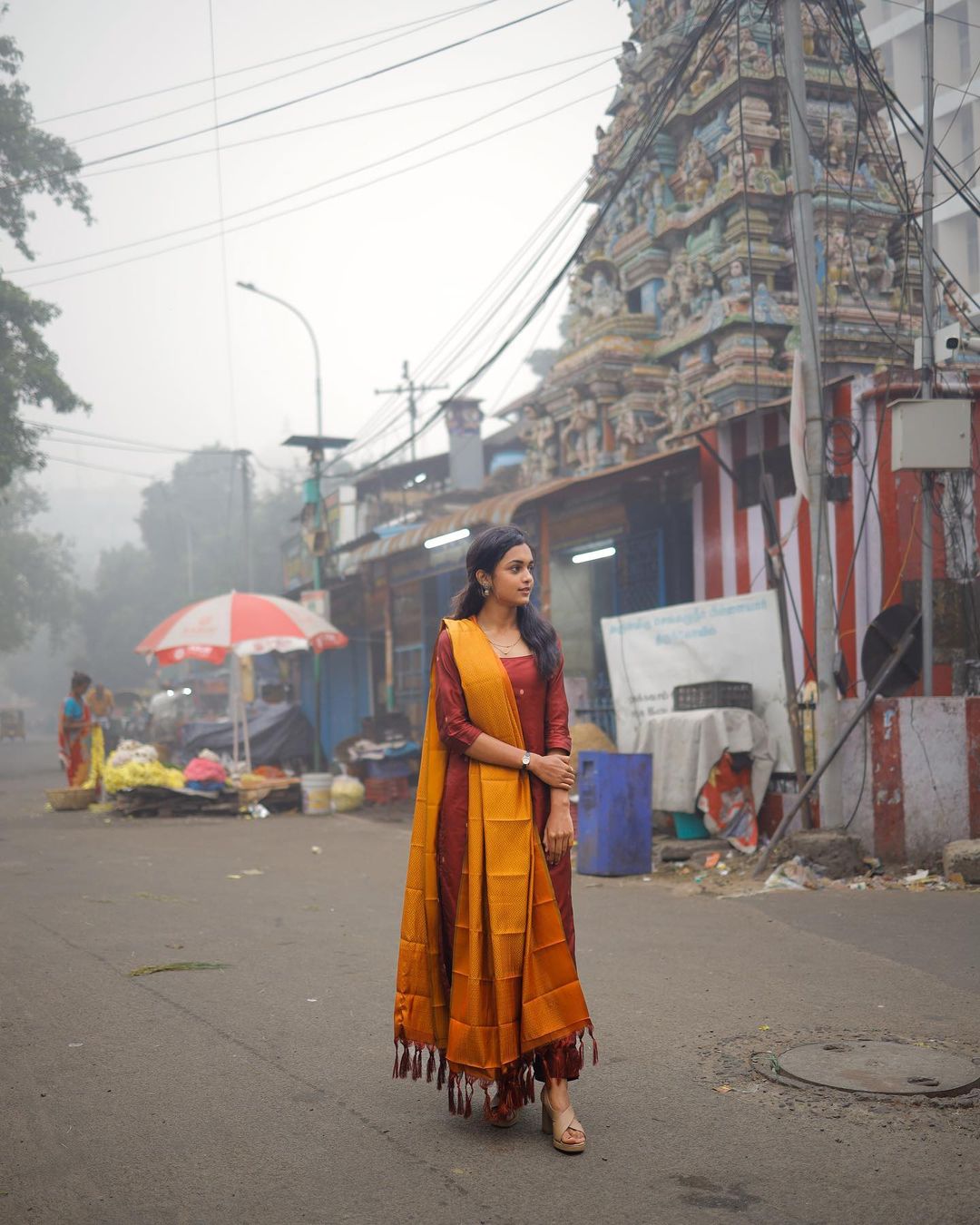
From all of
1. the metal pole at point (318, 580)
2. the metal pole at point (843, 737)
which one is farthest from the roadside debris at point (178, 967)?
the metal pole at point (318, 580)

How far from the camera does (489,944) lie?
3744mm

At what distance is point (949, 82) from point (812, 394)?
38.2 meters

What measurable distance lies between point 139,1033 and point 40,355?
2499 centimetres

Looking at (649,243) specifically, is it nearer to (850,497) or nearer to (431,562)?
(431,562)

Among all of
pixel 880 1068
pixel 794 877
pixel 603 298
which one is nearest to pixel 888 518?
pixel 794 877

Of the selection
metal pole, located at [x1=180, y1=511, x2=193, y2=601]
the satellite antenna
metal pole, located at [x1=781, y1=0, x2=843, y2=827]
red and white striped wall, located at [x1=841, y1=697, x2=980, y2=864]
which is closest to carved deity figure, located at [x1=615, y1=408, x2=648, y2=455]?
metal pole, located at [x1=781, y1=0, x2=843, y2=827]

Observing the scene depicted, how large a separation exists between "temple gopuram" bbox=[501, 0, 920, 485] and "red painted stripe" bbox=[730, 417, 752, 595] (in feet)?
10.7

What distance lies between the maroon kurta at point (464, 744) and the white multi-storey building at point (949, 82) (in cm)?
3898

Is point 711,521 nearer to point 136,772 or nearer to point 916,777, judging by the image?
point 916,777

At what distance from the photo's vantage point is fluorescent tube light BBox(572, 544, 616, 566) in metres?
15.2

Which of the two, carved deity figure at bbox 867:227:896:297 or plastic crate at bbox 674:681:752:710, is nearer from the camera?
plastic crate at bbox 674:681:752:710

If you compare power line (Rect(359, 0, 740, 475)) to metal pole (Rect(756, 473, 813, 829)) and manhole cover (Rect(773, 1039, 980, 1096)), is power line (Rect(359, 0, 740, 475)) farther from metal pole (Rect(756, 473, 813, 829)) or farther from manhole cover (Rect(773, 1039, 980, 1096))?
manhole cover (Rect(773, 1039, 980, 1096))

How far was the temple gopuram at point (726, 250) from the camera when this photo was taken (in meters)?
16.9

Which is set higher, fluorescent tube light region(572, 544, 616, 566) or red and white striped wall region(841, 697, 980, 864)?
fluorescent tube light region(572, 544, 616, 566)
